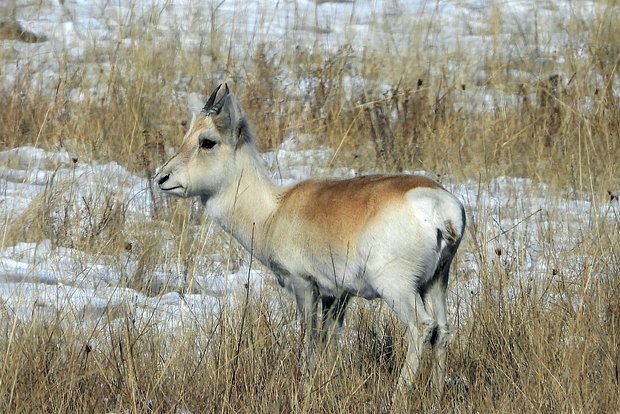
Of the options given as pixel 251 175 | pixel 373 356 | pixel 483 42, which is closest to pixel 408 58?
pixel 483 42

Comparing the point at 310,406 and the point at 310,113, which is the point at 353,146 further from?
the point at 310,406

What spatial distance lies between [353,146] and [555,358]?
5.62 m

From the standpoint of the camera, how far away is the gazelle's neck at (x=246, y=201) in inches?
232

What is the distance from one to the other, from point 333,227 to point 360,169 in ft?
13.8

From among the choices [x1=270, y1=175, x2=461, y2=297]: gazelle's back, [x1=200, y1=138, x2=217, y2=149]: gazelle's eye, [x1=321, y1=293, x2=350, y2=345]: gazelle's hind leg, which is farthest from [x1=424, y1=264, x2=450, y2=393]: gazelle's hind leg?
[x1=200, y1=138, x2=217, y2=149]: gazelle's eye

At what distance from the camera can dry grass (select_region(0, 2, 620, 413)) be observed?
4562 mm

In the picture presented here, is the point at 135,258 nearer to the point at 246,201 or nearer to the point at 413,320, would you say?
the point at 246,201

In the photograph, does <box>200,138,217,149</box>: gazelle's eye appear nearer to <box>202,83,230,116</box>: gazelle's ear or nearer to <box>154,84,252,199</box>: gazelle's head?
<box>154,84,252,199</box>: gazelle's head

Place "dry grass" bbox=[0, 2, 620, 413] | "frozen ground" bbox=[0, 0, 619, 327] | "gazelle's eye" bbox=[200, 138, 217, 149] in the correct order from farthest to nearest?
"frozen ground" bbox=[0, 0, 619, 327] → "gazelle's eye" bbox=[200, 138, 217, 149] → "dry grass" bbox=[0, 2, 620, 413]

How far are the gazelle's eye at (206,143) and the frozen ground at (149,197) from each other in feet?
2.70

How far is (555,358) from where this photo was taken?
4855 mm

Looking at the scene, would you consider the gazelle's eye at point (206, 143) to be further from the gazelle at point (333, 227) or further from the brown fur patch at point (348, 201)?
the brown fur patch at point (348, 201)

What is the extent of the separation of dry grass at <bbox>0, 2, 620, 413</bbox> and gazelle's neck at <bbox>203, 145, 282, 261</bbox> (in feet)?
1.29

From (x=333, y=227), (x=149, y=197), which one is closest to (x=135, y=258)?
(x=149, y=197)
